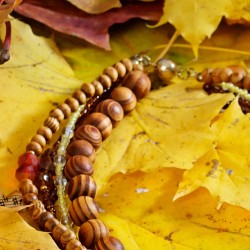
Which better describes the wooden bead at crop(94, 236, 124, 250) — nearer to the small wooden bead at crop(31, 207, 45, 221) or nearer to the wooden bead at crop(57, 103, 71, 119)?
the small wooden bead at crop(31, 207, 45, 221)

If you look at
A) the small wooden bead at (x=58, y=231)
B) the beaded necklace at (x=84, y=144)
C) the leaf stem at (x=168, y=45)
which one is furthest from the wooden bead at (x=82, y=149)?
the leaf stem at (x=168, y=45)

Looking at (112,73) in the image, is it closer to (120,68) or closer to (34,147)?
(120,68)

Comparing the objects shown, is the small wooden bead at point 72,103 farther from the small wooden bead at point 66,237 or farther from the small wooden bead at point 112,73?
the small wooden bead at point 66,237

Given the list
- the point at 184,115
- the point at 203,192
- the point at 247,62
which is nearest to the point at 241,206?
the point at 203,192

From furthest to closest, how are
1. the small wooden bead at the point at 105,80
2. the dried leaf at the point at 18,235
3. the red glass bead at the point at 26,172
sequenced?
the small wooden bead at the point at 105,80
the red glass bead at the point at 26,172
the dried leaf at the point at 18,235

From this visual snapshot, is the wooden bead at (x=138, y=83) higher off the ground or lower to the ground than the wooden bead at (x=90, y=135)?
higher

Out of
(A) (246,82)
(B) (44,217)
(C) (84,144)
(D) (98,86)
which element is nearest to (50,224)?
(B) (44,217)
